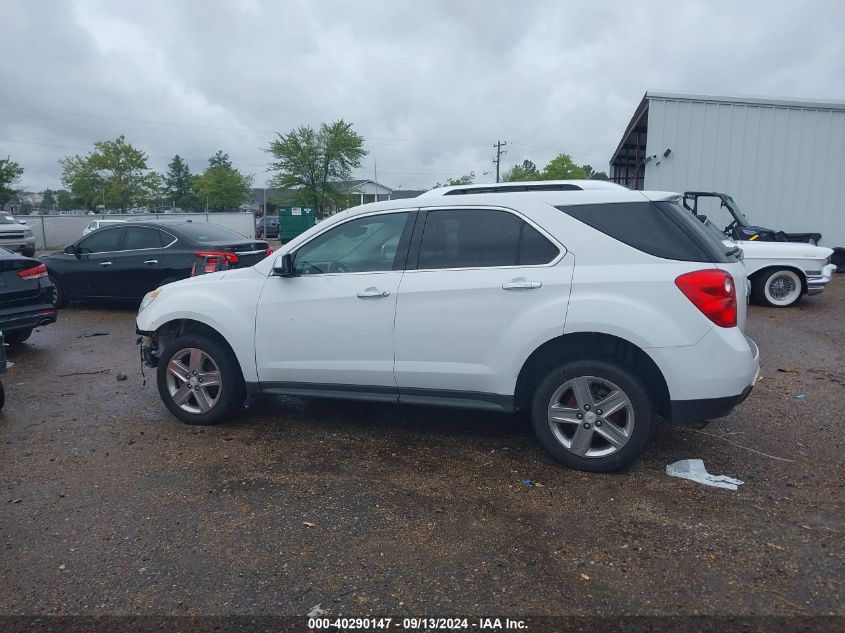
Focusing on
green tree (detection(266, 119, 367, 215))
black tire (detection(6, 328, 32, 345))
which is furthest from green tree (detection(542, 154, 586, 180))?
black tire (detection(6, 328, 32, 345))

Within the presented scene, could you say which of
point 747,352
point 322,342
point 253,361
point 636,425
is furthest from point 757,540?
point 253,361

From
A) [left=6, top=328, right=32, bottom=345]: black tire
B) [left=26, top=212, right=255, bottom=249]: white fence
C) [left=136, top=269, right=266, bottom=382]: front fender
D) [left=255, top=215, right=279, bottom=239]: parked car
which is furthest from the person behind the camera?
[left=255, top=215, right=279, bottom=239]: parked car

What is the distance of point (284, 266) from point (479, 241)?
145cm

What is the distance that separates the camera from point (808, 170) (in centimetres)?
1656

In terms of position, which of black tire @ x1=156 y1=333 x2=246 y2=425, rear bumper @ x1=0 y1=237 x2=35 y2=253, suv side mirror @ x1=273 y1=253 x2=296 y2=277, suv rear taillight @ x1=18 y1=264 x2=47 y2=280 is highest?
suv side mirror @ x1=273 y1=253 x2=296 y2=277

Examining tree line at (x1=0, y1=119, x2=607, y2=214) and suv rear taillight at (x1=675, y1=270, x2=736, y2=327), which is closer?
suv rear taillight at (x1=675, y1=270, x2=736, y2=327)

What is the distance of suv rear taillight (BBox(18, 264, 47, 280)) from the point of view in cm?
771

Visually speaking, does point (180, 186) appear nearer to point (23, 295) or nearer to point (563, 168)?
point (563, 168)

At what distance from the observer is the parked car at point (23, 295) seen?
747cm

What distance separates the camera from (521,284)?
415 cm

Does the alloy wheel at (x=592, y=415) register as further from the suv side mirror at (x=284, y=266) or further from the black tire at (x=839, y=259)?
the black tire at (x=839, y=259)

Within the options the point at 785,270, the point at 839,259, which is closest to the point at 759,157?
the point at 839,259

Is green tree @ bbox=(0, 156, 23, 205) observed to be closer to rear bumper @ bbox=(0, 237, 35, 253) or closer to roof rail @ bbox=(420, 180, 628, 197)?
rear bumper @ bbox=(0, 237, 35, 253)

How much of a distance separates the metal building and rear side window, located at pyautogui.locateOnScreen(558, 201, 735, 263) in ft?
43.9
